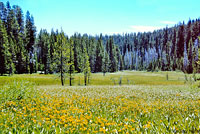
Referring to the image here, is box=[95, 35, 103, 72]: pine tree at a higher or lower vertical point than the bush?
higher

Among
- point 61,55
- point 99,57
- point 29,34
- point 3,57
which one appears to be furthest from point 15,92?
point 99,57

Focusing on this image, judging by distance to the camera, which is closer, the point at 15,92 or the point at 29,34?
the point at 15,92

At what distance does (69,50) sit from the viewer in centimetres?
3919

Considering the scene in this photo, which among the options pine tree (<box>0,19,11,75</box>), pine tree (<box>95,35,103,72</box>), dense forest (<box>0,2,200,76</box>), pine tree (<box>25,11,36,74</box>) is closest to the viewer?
dense forest (<box>0,2,200,76</box>)

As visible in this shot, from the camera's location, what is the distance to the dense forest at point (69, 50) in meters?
43.8

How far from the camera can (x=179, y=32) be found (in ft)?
521

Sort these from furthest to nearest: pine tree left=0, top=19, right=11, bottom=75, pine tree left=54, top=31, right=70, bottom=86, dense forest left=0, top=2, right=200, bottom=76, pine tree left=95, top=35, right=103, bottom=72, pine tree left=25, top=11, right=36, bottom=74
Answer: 1. pine tree left=95, top=35, right=103, bottom=72
2. pine tree left=25, top=11, right=36, bottom=74
3. pine tree left=0, top=19, right=11, bottom=75
4. dense forest left=0, top=2, right=200, bottom=76
5. pine tree left=54, top=31, right=70, bottom=86

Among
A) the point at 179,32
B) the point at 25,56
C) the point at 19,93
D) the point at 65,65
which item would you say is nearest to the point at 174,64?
the point at 179,32

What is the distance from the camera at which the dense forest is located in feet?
144

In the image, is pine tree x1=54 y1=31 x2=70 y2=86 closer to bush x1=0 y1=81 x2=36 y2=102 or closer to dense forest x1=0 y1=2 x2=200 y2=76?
dense forest x1=0 y1=2 x2=200 y2=76

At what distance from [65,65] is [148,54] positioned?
158785 mm

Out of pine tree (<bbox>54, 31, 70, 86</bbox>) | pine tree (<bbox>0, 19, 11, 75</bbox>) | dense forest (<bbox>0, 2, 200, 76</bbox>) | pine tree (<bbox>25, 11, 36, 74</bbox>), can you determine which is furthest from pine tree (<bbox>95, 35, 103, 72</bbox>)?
pine tree (<bbox>54, 31, 70, 86</bbox>)

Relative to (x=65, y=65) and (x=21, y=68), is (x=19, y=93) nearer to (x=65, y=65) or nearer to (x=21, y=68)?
(x=65, y=65)

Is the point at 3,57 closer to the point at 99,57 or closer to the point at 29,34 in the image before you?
the point at 29,34
